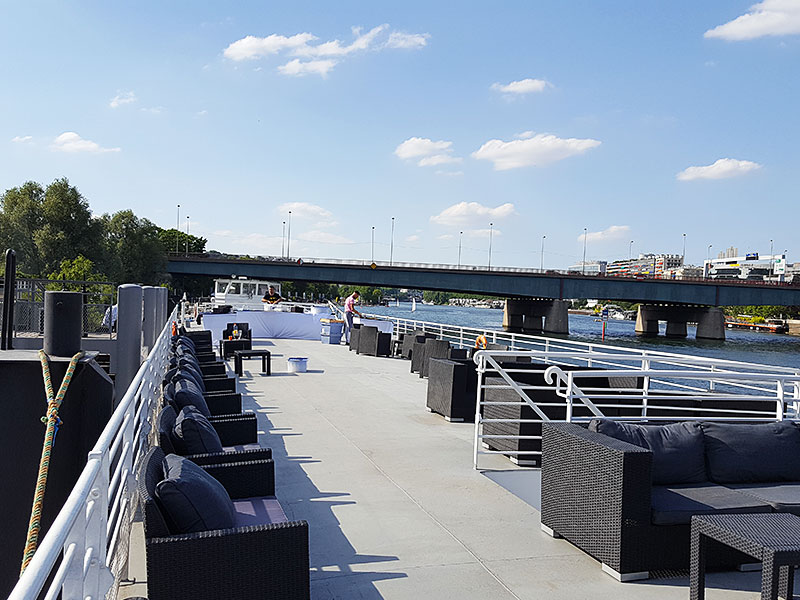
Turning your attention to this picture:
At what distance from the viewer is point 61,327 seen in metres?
4.98

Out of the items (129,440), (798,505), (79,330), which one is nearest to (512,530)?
(798,505)

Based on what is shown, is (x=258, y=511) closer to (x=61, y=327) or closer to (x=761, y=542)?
(x=61, y=327)

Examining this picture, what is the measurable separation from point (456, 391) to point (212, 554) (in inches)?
248

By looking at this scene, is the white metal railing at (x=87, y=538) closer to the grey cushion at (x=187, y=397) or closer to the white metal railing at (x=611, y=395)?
the grey cushion at (x=187, y=397)

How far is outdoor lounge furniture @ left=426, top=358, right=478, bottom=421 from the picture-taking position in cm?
902

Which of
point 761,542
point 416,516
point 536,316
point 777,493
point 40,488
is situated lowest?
point 536,316

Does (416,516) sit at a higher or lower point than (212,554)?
lower

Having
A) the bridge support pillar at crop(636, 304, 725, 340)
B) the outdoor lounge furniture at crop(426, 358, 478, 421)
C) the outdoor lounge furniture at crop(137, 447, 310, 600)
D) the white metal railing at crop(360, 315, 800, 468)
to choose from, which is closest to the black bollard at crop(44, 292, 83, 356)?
the outdoor lounge furniture at crop(137, 447, 310, 600)

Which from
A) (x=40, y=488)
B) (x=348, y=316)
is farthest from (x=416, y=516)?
(x=348, y=316)

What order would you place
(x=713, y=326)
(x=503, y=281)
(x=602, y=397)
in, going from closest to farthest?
(x=602, y=397) < (x=503, y=281) < (x=713, y=326)

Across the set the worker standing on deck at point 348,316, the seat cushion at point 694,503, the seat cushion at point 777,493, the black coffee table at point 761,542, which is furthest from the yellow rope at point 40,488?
the worker standing on deck at point 348,316

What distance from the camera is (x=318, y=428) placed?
27.3ft

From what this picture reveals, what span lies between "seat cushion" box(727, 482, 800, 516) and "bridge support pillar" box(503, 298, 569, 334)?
56161 millimetres

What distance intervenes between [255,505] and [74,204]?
42959mm
